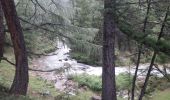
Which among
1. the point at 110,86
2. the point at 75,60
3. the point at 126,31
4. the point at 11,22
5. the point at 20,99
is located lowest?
the point at 75,60

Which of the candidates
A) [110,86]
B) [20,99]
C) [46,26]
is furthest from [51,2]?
[20,99]

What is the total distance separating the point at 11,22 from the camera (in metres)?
7.96

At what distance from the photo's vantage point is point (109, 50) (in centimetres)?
1005

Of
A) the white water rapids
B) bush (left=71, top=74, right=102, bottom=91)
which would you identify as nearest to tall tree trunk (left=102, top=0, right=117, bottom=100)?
the white water rapids

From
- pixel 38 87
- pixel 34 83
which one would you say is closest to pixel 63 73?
pixel 34 83

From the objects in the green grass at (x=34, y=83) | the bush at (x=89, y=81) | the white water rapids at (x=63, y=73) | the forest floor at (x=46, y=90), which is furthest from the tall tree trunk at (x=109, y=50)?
the bush at (x=89, y=81)

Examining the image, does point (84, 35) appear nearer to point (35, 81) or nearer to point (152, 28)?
point (152, 28)

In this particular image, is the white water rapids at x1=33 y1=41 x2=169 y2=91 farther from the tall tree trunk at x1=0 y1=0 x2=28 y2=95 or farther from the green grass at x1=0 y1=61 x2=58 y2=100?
the tall tree trunk at x1=0 y1=0 x2=28 y2=95

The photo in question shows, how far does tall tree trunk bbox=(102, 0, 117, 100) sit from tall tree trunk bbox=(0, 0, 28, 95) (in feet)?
9.09

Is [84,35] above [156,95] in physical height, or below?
above

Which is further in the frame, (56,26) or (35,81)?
(35,81)

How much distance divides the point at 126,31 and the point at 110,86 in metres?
1.84

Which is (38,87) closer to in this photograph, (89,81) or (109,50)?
(89,81)

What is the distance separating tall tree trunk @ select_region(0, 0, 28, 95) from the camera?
309 inches
